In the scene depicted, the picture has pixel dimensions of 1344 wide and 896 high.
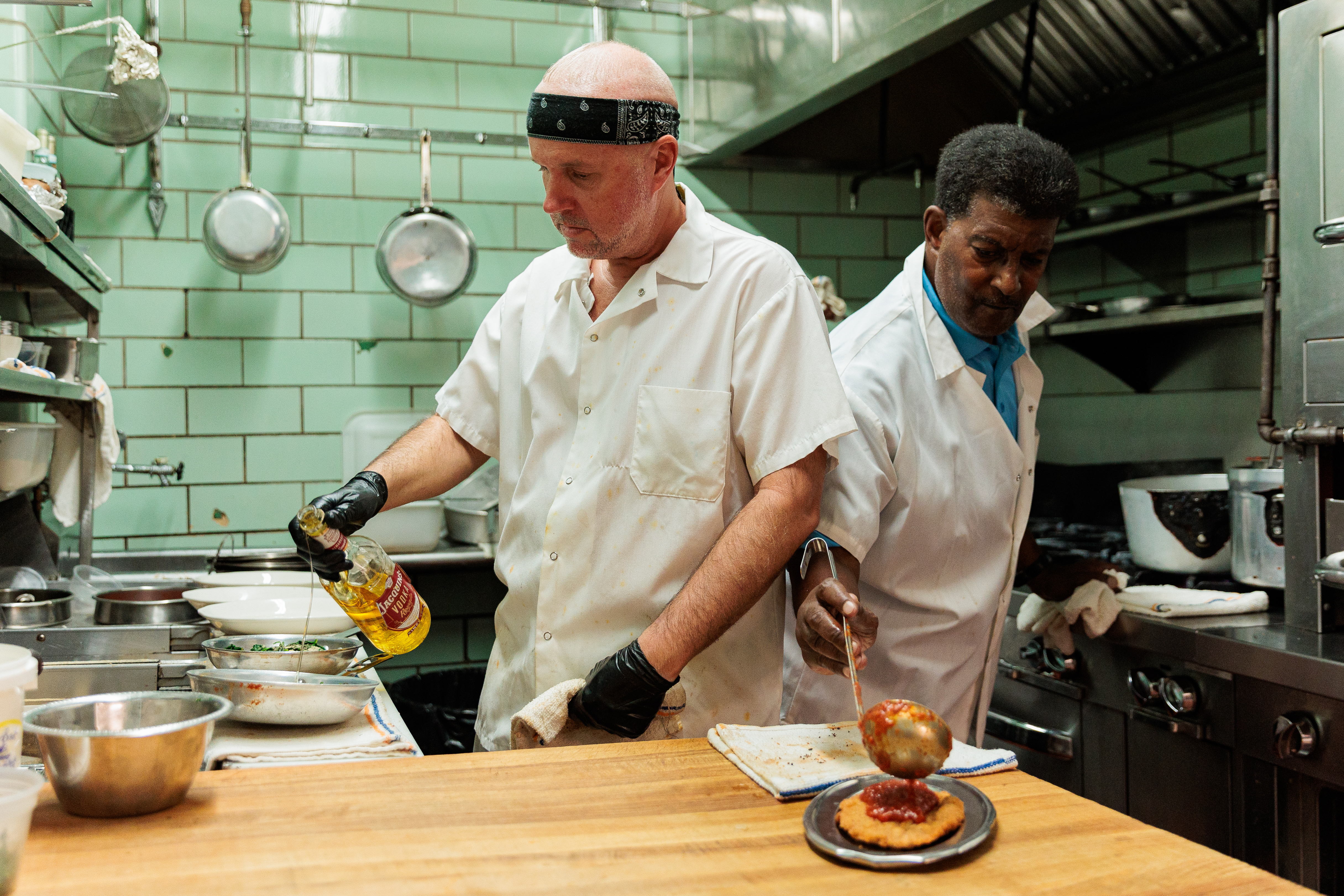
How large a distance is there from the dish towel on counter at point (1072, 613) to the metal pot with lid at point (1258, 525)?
0.78ft

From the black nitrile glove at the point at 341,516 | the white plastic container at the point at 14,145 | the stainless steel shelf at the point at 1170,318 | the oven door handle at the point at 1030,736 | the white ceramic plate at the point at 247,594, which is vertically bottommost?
the oven door handle at the point at 1030,736

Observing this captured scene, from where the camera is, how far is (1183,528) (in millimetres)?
2502

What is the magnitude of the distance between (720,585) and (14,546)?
2.01 m

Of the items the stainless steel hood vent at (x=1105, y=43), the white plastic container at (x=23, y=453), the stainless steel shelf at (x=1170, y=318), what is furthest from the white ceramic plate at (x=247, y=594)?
the stainless steel hood vent at (x=1105, y=43)

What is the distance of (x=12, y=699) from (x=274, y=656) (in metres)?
0.54

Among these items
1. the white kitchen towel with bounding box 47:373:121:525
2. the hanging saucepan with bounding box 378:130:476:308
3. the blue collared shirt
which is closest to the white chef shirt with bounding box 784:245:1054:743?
the blue collared shirt

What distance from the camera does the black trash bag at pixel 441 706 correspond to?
312 centimetres

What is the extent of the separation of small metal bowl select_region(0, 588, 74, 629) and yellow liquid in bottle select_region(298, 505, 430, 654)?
73cm

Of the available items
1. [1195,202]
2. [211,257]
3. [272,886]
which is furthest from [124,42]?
[1195,202]

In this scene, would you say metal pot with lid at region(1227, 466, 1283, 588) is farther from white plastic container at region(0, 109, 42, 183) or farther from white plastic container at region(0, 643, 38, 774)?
white plastic container at region(0, 109, 42, 183)

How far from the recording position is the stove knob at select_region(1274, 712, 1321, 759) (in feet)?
5.97

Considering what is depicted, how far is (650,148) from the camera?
1688 mm

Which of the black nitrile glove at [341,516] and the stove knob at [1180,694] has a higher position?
the black nitrile glove at [341,516]

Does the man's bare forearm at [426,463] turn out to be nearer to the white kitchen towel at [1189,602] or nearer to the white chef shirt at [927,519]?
the white chef shirt at [927,519]
